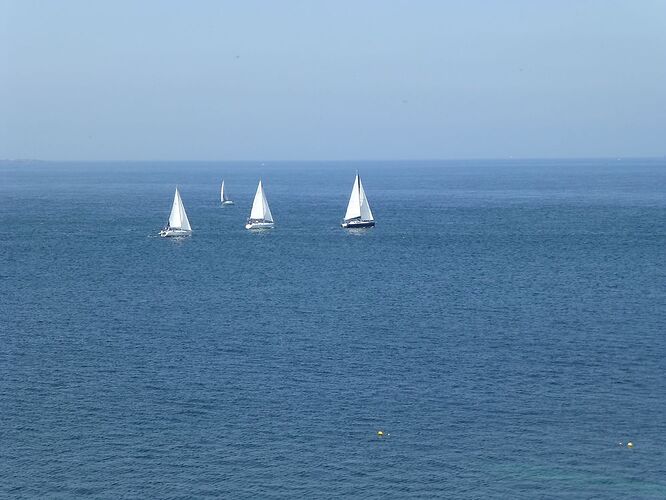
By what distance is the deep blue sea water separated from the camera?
63688mm

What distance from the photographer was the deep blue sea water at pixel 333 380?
209 ft

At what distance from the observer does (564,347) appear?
9369 centimetres

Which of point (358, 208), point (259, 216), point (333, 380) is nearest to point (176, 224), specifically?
point (259, 216)

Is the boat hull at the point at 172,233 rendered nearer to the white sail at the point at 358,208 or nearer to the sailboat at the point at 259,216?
the sailboat at the point at 259,216

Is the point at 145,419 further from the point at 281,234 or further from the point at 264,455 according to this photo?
the point at 281,234

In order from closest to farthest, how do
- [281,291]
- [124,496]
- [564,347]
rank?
[124,496]
[564,347]
[281,291]

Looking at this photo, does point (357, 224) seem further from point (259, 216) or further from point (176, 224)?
point (176, 224)

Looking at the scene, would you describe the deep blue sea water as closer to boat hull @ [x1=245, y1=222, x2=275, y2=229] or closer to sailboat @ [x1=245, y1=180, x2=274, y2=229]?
boat hull @ [x1=245, y1=222, x2=275, y2=229]

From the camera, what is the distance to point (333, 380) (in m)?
82.6

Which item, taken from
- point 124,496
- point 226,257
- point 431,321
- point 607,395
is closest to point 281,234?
point 226,257

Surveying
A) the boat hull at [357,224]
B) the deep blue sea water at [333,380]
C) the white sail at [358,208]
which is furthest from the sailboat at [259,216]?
the deep blue sea water at [333,380]

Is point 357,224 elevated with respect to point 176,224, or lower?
lower

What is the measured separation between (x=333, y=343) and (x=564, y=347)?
72.0 feet

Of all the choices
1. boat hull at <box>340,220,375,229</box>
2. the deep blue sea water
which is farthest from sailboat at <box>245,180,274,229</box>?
the deep blue sea water
